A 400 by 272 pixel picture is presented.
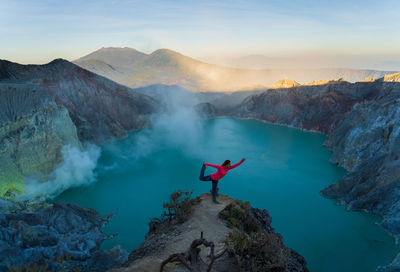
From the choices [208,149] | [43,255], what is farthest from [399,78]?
[43,255]

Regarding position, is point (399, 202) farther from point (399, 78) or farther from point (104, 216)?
point (399, 78)

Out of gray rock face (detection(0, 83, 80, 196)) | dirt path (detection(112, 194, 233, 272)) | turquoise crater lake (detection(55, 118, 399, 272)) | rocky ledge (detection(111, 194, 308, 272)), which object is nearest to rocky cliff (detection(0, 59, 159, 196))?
gray rock face (detection(0, 83, 80, 196))

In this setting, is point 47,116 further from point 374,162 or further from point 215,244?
point 374,162

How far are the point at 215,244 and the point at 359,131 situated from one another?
3210 cm

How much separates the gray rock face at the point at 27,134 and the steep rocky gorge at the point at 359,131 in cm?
2834

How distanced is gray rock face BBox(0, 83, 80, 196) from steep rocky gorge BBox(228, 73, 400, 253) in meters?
28.3

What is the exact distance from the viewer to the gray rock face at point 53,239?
1445cm

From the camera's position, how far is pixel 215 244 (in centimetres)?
909

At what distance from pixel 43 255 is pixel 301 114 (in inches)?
2320

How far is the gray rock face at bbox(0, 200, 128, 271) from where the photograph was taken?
14445mm

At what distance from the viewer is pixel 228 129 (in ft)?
208

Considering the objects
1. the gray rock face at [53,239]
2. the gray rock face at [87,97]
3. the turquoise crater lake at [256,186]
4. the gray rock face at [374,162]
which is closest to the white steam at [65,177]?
the turquoise crater lake at [256,186]

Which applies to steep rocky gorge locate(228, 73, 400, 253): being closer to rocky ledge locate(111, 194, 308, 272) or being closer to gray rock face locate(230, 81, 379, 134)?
gray rock face locate(230, 81, 379, 134)

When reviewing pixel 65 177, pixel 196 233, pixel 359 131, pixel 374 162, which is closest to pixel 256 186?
pixel 374 162
